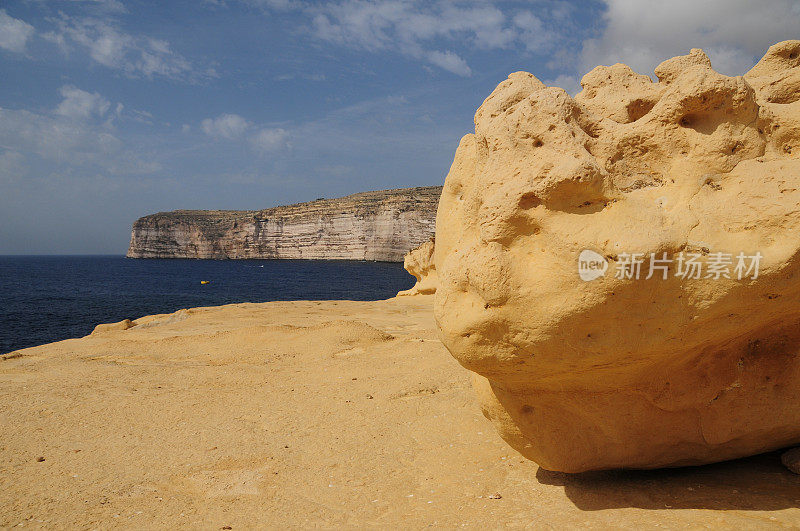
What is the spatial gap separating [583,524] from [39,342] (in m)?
22.0

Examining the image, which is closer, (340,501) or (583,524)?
(583,524)

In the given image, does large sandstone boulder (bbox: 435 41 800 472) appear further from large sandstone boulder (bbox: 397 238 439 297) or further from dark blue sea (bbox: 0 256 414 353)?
dark blue sea (bbox: 0 256 414 353)

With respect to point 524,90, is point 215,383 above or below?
below

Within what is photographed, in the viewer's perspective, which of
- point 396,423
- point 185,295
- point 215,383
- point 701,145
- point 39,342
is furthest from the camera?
point 185,295

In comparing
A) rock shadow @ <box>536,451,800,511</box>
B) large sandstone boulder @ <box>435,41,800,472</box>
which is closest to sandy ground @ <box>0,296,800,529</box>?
rock shadow @ <box>536,451,800,511</box>

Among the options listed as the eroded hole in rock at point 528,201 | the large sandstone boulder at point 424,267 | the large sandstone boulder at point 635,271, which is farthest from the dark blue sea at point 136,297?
the eroded hole in rock at point 528,201

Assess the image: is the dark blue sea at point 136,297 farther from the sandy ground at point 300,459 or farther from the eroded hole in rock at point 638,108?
the eroded hole in rock at point 638,108

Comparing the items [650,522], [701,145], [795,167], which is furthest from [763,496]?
[701,145]

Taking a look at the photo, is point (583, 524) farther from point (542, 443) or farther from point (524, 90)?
point (524, 90)

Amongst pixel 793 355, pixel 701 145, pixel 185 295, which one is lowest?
pixel 185 295

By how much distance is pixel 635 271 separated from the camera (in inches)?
106

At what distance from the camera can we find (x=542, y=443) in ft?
12.1

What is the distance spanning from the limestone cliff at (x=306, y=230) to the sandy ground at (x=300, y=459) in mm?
57968

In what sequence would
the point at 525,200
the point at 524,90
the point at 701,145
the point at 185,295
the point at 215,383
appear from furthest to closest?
1. the point at 185,295
2. the point at 215,383
3. the point at 524,90
4. the point at 701,145
5. the point at 525,200
